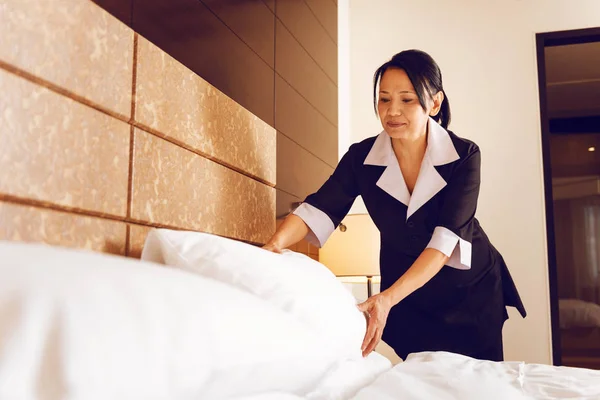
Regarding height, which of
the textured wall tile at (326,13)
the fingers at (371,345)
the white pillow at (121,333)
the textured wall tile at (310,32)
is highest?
the textured wall tile at (326,13)

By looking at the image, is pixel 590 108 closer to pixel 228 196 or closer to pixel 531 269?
pixel 531 269

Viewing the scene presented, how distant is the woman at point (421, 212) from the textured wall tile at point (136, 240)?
51 cm

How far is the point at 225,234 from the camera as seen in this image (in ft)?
6.33

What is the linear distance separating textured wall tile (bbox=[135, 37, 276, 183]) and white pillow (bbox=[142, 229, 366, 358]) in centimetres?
34

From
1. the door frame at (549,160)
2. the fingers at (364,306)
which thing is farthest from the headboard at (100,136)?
the door frame at (549,160)

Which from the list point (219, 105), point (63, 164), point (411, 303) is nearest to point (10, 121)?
point (63, 164)

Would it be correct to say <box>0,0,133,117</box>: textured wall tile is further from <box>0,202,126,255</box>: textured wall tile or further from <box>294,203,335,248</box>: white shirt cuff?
<box>294,203,335,248</box>: white shirt cuff

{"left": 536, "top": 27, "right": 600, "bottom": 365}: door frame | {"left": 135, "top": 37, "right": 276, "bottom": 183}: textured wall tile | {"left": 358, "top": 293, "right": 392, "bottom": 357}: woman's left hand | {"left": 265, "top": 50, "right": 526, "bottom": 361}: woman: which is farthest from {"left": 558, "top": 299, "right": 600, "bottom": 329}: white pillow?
{"left": 358, "top": 293, "right": 392, "bottom": 357}: woman's left hand

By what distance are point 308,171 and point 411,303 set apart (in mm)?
1065

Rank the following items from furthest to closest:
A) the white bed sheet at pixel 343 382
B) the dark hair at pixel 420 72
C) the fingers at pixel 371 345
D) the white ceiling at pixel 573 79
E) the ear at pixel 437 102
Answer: the white ceiling at pixel 573 79, the ear at pixel 437 102, the dark hair at pixel 420 72, the fingers at pixel 371 345, the white bed sheet at pixel 343 382

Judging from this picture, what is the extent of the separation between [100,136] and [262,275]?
45 centimetres

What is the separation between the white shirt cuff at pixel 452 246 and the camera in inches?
74.2

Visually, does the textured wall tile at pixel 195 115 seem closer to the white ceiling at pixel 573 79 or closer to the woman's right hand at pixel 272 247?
the woman's right hand at pixel 272 247

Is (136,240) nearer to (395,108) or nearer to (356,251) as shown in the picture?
(395,108)
